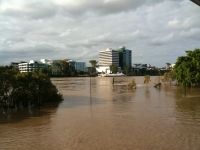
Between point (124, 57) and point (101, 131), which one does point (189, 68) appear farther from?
point (124, 57)

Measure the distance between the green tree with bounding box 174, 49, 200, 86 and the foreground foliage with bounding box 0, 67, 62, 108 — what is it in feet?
77.6

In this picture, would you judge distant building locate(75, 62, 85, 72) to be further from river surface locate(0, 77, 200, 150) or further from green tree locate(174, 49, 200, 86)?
river surface locate(0, 77, 200, 150)

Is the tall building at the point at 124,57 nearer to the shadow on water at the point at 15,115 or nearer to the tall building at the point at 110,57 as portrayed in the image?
A: the tall building at the point at 110,57

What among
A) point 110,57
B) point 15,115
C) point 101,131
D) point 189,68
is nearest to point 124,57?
point 110,57

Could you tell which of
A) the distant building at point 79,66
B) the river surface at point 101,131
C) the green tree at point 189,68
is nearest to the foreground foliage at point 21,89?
the river surface at point 101,131

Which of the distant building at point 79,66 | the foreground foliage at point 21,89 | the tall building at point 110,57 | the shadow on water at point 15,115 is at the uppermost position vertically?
the tall building at point 110,57

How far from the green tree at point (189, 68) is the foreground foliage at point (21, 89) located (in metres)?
23.6

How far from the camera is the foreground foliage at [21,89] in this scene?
17.5m

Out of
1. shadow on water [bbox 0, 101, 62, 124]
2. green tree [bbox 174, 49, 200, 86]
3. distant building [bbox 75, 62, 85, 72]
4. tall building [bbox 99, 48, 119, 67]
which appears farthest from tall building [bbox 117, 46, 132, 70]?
shadow on water [bbox 0, 101, 62, 124]

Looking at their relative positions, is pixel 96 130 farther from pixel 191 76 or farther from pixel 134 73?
pixel 134 73

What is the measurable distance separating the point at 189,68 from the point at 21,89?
2633cm

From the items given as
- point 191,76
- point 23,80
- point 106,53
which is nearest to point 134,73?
point 106,53

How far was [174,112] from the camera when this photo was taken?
15523 mm

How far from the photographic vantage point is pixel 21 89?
722 inches
